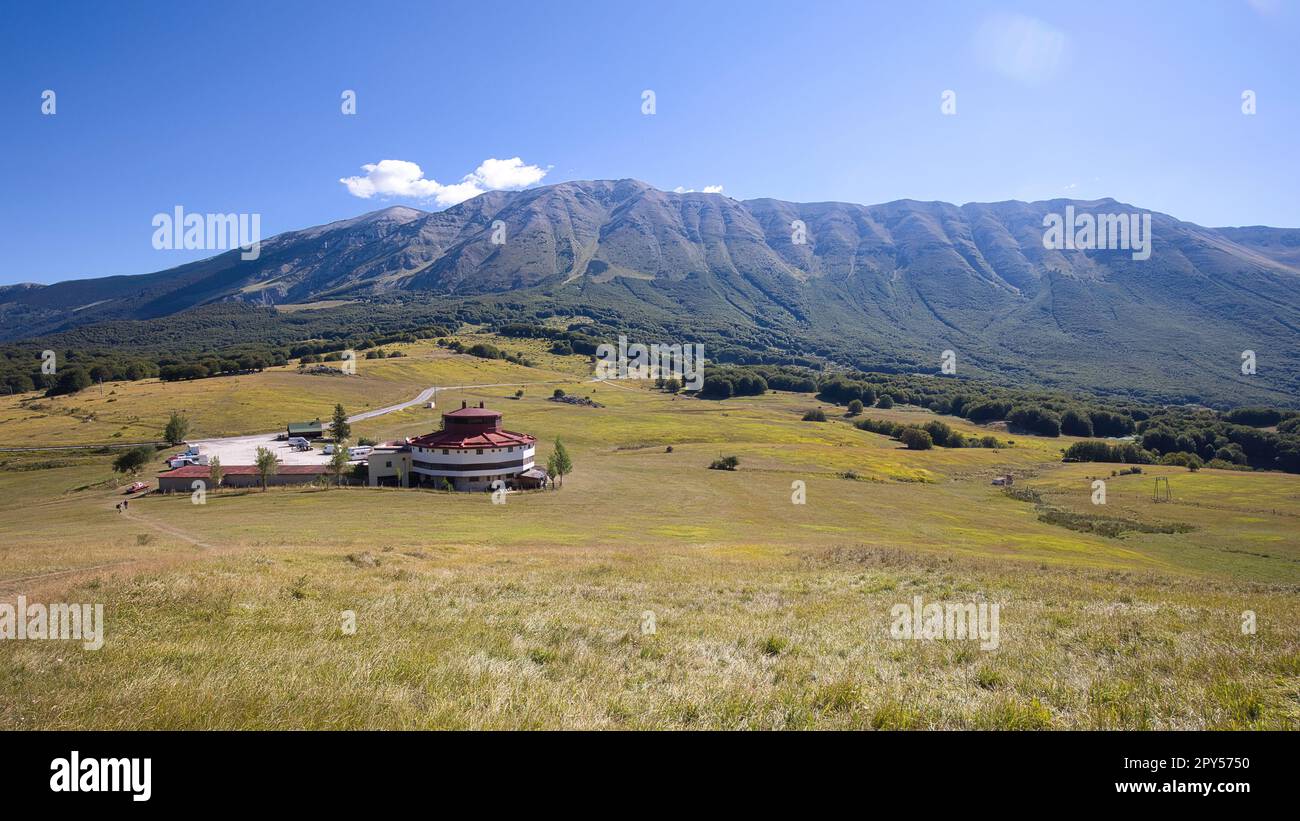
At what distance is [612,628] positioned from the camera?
13.4 meters

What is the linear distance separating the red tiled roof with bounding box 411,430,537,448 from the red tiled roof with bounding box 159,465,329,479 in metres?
12.0

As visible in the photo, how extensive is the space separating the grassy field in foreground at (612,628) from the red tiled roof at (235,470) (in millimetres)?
14790

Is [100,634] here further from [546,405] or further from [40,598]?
[546,405]

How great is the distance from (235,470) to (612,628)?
75.4m

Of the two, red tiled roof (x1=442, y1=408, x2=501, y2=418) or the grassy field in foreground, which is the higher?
red tiled roof (x1=442, y1=408, x2=501, y2=418)

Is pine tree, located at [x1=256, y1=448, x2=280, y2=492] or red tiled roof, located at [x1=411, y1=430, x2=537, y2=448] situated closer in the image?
pine tree, located at [x1=256, y1=448, x2=280, y2=492]

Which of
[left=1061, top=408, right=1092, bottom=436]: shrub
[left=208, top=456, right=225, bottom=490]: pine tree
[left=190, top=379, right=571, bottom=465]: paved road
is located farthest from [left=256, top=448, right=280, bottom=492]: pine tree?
[left=1061, top=408, right=1092, bottom=436]: shrub

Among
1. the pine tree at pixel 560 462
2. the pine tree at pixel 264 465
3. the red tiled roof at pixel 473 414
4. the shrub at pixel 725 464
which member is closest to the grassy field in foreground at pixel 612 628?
the pine tree at pixel 264 465

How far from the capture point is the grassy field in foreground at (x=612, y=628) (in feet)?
25.9

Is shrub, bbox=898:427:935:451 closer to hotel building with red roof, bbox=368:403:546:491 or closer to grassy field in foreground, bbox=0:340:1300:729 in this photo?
grassy field in foreground, bbox=0:340:1300:729

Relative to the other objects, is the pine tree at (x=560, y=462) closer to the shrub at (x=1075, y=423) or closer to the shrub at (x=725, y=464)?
the shrub at (x=725, y=464)

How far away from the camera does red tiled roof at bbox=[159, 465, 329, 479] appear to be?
218 feet

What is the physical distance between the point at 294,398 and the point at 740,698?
145849 mm

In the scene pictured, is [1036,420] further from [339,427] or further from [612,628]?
[612,628]
